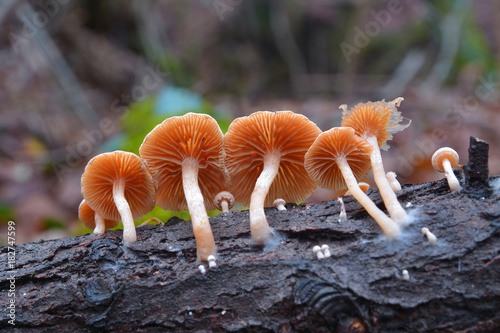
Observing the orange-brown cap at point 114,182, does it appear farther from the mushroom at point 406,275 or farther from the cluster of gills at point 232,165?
the mushroom at point 406,275

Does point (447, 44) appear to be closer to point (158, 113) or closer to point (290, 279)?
point (158, 113)

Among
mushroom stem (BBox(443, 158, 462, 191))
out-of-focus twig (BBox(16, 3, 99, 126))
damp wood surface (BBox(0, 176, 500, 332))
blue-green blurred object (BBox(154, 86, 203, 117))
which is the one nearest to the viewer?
damp wood surface (BBox(0, 176, 500, 332))

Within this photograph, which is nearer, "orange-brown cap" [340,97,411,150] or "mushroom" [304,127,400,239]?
"mushroom" [304,127,400,239]

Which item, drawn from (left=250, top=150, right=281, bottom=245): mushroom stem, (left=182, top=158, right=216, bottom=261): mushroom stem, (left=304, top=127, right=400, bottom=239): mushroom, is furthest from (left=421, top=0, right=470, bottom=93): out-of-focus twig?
(left=182, top=158, right=216, bottom=261): mushroom stem

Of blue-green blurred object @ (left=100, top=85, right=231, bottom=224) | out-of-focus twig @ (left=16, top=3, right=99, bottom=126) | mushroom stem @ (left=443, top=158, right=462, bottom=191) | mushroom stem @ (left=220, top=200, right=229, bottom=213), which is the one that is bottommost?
mushroom stem @ (left=443, top=158, right=462, bottom=191)

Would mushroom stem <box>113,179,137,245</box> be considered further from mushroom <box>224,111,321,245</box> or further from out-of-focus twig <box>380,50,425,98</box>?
out-of-focus twig <box>380,50,425,98</box>

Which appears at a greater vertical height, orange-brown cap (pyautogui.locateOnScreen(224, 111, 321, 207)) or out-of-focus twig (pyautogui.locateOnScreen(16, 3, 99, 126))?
out-of-focus twig (pyautogui.locateOnScreen(16, 3, 99, 126))

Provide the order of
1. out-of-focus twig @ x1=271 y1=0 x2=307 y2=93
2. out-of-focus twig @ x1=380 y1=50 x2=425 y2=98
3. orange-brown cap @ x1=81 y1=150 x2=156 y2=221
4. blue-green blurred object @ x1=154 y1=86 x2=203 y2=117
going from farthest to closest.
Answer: out-of-focus twig @ x1=271 y1=0 x2=307 y2=93
out-of-focus twig @ x1=380 y1=50 x2=425 y2=98
blue-green blurred object @ x1=154 y1=86 x2=203 y2=117
orange-brown cap @ x1=81 y1=150 x2=156 y2=221

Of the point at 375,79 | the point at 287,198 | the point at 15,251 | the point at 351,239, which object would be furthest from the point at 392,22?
the point at 15,251
